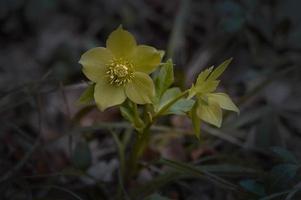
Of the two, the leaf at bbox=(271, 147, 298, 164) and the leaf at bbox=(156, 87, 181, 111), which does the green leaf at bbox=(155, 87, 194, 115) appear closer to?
the leaf at bbox=(156, 87, 181, 111)

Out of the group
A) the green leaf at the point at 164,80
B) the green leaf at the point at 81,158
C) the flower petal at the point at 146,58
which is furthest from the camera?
the green leaf at the point at 81,158

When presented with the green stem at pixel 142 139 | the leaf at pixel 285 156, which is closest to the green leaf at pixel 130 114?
the green stem at pixel 142 139

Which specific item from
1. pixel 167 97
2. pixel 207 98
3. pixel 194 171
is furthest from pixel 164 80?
pixel 194 171

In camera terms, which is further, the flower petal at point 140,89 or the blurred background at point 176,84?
the blurred background at point 176,84

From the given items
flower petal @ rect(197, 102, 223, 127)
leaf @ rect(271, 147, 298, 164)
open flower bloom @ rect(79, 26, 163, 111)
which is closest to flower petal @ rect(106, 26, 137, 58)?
open flower bloom @ rect(79, 26, 163, 111)

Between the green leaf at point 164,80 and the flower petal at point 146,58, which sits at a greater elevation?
the flower petal at point 146,58

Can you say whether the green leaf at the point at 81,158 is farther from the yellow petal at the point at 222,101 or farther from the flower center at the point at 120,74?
the yellow petal at the point at 222,101

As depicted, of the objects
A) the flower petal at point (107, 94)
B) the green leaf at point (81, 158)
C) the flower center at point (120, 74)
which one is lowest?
the green leaf at point (81, 158)
